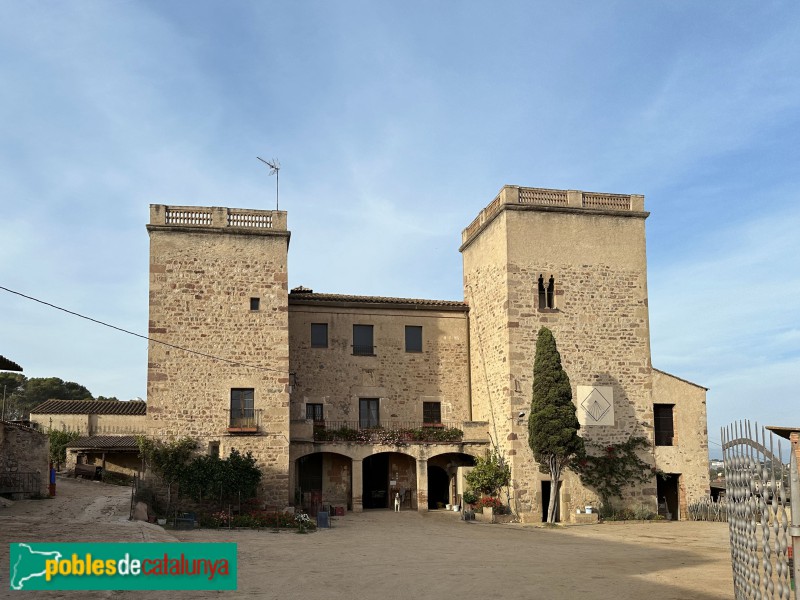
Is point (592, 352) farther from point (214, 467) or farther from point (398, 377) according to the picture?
A: point (214, 467)

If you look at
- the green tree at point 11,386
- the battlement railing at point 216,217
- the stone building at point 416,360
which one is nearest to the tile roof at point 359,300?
the stone building at point 416,360

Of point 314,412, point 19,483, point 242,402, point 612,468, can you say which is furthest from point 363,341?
point 19,483

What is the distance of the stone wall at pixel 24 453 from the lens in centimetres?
2503

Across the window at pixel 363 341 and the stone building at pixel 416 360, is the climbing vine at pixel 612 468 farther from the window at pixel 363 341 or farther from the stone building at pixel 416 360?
the window at pixel 363 341

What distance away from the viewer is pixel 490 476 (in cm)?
2466

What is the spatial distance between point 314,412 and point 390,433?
304 cm

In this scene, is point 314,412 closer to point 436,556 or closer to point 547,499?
point 547,499

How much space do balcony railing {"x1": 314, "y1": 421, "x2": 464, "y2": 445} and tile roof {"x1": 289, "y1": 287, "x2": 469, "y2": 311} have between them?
14.7 ft

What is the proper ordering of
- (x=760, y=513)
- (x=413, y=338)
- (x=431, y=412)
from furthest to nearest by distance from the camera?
(x=413, y=338), (x=431, y=412), (x=760, y=513)

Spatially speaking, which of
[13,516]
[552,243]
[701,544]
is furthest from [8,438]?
[701,544]

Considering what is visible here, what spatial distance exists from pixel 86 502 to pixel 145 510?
531cm

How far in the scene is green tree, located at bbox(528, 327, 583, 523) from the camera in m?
23.0

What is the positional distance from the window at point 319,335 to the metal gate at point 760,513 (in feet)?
65.0

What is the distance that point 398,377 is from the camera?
28.4 metres
